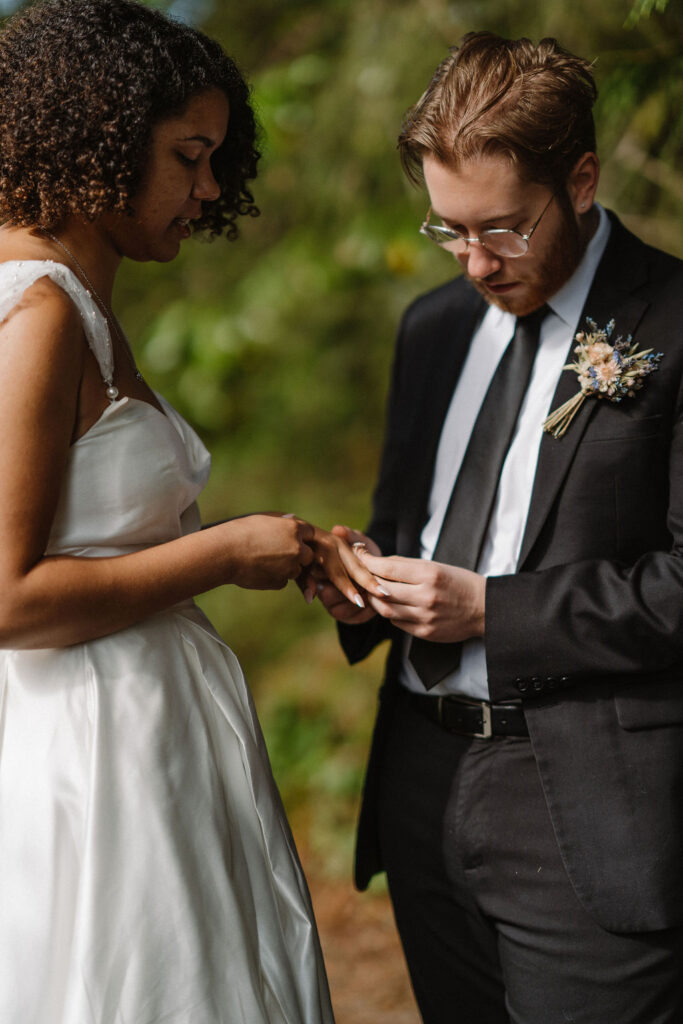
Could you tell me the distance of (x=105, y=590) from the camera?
1567 millimetres

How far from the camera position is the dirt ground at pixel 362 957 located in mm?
3863

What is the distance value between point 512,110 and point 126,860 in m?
1.57

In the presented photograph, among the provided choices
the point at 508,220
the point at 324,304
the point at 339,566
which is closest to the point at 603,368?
the point at 508,220

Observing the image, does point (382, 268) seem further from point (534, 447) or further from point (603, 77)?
point (534, 447)

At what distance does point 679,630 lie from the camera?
1.79 metres

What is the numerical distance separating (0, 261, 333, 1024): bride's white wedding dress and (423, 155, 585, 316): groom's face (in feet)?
2.50

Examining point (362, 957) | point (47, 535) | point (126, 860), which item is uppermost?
point (47, 535)

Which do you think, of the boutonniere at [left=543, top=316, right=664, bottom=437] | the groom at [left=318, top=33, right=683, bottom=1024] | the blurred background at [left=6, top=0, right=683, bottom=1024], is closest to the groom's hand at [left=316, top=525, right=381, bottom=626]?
the groom at [left=318, top=33, right=683, bottom=1024]

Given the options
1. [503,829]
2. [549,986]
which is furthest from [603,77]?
[549,986]

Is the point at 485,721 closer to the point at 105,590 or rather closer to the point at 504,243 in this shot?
the point at 105,590

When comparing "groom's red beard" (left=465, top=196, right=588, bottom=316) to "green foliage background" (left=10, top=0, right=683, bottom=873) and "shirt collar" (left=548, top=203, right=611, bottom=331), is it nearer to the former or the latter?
"shirt collar" (left=548, top=203, right=611, bottom=331)

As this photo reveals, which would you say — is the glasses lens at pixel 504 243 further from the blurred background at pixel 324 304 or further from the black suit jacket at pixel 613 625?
the blurred background at pixel 324 304

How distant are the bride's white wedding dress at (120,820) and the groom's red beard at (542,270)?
80 centimetres

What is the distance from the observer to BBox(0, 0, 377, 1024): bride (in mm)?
1528
